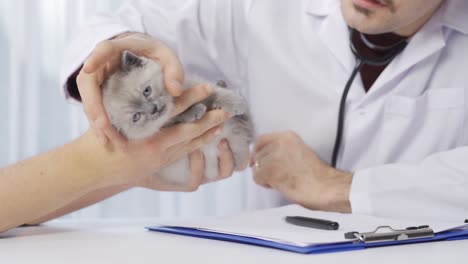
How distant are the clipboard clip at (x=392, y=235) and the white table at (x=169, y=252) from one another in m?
0.02

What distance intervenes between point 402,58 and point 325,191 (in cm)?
32

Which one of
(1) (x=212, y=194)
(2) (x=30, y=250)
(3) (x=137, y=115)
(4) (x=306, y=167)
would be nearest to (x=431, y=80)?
(4) (x=306, y=167)

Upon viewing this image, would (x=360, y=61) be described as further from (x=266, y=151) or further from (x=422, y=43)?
(x=266, y=151)

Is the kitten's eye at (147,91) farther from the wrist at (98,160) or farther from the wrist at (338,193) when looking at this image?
the wrist at (338,193)

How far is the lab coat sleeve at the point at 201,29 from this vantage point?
143 cm

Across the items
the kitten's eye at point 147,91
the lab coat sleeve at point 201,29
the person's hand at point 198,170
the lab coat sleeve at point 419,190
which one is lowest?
the lab coat sleeve at point 419,190

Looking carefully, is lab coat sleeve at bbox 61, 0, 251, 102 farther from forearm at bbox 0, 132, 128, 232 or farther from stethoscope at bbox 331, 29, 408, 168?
forearm at bbox 0, 132, 128, 232

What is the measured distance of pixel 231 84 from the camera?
60.0 inches

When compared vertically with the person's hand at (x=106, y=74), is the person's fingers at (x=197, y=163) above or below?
below

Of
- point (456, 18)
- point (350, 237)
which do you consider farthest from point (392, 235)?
point (456, 18)

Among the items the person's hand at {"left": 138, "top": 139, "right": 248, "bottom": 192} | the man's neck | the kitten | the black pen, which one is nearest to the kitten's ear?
the kitten

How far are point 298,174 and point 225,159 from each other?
19cm

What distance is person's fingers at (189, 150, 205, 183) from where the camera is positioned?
116 cm

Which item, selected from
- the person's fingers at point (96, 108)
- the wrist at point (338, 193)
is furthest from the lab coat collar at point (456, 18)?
the person's fingers at point (96, 108)
